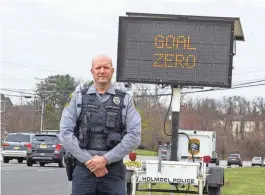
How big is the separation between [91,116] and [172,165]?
520 cm

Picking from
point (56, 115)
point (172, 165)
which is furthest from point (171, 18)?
point (56, 115)

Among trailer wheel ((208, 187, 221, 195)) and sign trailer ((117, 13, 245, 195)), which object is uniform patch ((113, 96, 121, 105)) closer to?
trailer wheel ((208, 187, 221, 195))

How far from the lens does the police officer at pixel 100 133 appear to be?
5.82m

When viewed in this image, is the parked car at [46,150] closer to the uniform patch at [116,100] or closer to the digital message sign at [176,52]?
the digital message sign at [176,52]

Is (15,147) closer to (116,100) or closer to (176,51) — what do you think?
(176,51)

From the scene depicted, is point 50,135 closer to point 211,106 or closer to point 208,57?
point 208,57

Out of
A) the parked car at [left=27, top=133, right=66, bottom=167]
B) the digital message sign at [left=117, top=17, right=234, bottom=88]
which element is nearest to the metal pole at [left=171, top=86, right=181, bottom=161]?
the digital message sign at [left=117, top=17, right=234, bottom=88]

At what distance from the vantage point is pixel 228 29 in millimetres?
12180

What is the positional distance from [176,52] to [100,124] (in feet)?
20.8

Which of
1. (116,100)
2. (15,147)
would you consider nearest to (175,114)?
(116,100)

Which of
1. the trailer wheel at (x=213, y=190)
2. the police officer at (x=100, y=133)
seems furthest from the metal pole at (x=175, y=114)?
the police officer at (x=100, y=133)

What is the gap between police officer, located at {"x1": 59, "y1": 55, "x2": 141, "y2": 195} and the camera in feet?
19.1

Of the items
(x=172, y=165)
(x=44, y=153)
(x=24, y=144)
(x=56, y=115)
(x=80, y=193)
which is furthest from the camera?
(x=56, y=115)

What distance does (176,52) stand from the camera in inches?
474
